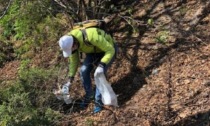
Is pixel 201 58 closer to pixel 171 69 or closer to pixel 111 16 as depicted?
pixel 171 69

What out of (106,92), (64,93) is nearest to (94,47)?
(106,92)

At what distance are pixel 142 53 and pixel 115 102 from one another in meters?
1.23

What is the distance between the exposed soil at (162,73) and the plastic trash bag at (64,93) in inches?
4.5

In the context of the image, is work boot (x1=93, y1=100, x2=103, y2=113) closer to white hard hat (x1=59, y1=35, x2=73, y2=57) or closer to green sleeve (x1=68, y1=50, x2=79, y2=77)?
green sleeve (x1=68, y1=50, x2=79, y2=77)

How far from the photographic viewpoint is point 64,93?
613cm

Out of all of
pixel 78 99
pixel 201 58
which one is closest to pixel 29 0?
pixel 78 99

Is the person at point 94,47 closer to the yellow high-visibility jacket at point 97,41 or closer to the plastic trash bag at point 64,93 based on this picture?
the yellow high-visibility jacket at point 97,41

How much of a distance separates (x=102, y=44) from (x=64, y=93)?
899mm

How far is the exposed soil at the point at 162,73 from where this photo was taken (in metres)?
5.70

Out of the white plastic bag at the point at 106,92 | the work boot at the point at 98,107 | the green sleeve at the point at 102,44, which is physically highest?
the green sleeve at the point at 102,44

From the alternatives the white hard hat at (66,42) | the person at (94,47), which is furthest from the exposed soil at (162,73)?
the white hard hat at (66,42)

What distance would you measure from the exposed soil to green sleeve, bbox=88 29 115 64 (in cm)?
70

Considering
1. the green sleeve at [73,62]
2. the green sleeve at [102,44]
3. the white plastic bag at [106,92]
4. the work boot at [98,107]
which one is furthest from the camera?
the green sleeve at [73,62]

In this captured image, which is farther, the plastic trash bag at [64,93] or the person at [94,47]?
the plastic trash bag at [64,93]
